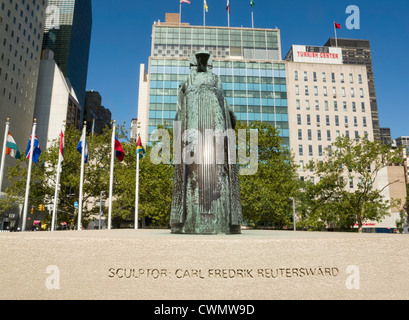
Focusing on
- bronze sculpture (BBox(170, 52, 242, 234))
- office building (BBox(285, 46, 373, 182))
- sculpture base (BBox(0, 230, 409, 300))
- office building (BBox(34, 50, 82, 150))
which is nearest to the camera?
sculpture base (BBox(0, 230, 409, 300))

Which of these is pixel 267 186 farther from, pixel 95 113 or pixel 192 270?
pixel 95 113

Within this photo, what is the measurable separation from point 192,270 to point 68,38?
4338 inches

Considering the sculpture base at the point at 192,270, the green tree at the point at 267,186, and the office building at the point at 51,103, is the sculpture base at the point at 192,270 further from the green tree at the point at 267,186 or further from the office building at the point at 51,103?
the office building at the point at 51,103

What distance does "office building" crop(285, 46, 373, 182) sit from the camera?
6588 centimetres

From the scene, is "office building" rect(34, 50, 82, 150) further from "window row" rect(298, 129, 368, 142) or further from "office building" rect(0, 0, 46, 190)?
"window row" rect(298, 129, 368, 142)

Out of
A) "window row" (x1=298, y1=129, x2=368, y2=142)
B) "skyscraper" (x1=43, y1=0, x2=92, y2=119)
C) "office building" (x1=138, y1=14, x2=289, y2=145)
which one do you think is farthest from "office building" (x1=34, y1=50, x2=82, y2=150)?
"window row" (x1=298, y1=129, x2=368, y2=142)

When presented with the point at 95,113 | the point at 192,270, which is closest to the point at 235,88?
A: the point at 192,270

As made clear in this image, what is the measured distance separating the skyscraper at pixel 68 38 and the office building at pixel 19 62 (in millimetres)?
27825

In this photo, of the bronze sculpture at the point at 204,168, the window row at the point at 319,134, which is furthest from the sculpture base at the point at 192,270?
the window row at the point at 319,134

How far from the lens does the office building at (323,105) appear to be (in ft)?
216

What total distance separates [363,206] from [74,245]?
3124 centimetres

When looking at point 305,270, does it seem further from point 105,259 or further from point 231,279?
point 105,259

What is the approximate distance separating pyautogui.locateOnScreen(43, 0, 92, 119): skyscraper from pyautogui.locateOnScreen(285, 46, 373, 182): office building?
2792 inches

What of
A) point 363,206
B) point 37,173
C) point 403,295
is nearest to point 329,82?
point 363,206
